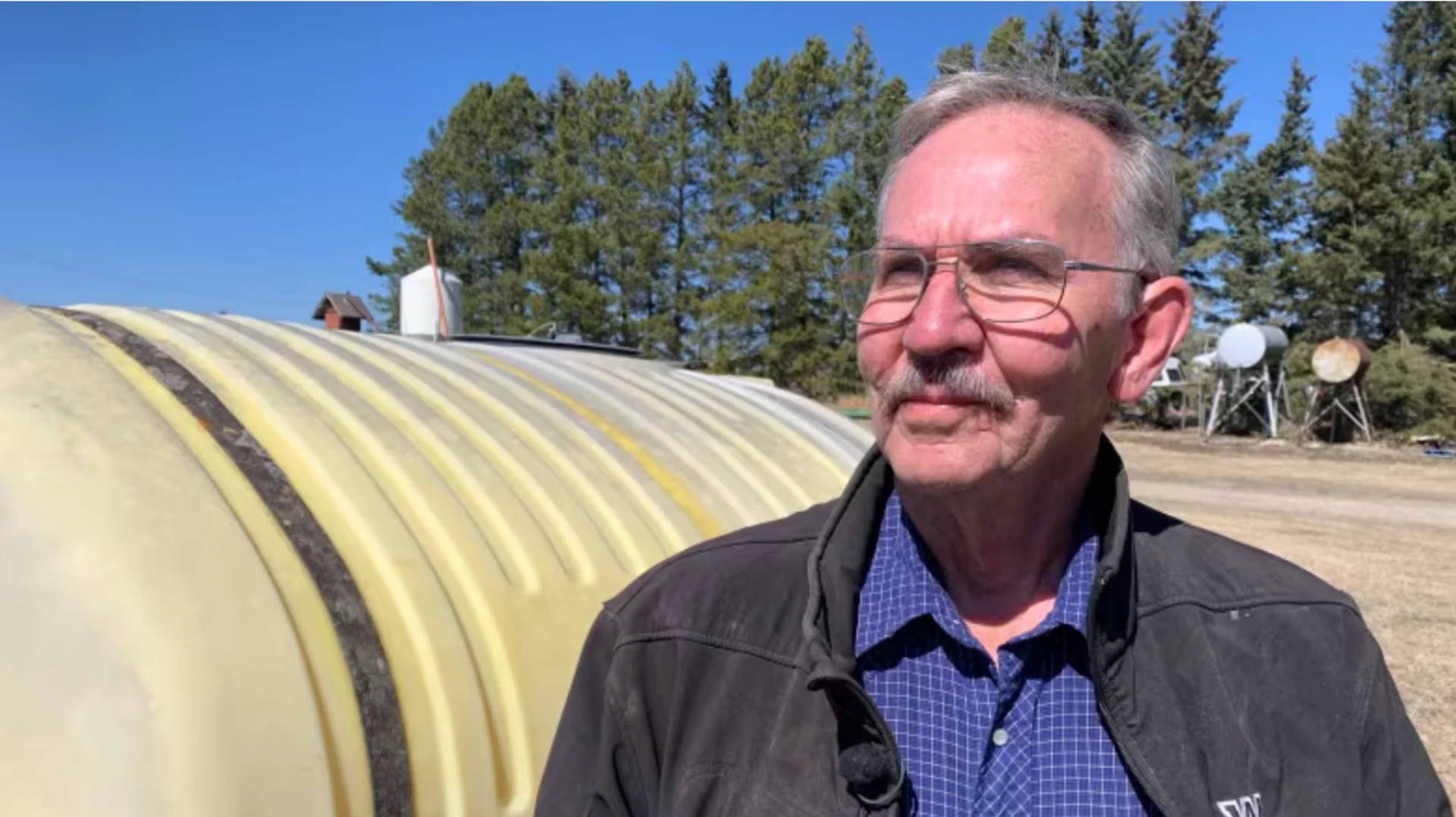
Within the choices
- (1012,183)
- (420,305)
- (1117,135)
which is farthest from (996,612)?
(420,305)

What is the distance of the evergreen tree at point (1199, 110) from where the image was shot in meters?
39.0

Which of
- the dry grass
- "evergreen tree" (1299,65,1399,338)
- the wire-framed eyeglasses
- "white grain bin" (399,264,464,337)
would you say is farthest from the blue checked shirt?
"evergreen tree" (1299,65,1399,338)

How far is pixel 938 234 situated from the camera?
1.68 meters

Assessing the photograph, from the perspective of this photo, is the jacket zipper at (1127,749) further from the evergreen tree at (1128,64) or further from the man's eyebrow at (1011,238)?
the evergreen tree at (1128,64)

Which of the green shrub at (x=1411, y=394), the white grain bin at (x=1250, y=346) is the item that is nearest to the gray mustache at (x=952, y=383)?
the white grain bin at (x=1250, y=346)

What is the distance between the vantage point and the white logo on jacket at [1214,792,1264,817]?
1490 millimetres

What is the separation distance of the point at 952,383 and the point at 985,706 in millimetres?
475

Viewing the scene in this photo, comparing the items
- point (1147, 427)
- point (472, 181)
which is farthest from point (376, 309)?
point (1147, 427)

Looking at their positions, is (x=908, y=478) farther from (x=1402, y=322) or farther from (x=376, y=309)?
(x=376, y=309)

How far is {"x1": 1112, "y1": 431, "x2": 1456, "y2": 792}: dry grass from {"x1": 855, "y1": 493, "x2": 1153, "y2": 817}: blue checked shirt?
506cm

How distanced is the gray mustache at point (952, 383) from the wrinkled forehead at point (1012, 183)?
196 millimetres

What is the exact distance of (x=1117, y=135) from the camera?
5.89 ft

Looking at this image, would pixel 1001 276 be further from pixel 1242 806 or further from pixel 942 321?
pixel 1242 806

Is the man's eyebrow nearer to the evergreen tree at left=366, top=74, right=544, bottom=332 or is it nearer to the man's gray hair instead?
the man's gray hair
